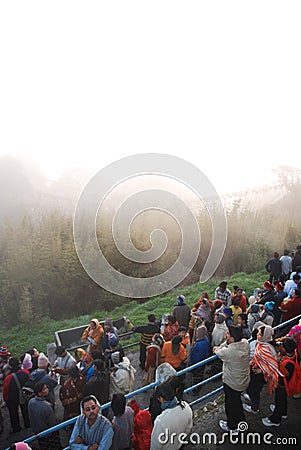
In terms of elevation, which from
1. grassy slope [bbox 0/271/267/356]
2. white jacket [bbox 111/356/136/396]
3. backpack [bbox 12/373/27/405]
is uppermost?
white jacket [bbox 111/356/136/396]

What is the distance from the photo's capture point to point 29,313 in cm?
958

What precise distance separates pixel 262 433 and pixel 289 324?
6.67 ft

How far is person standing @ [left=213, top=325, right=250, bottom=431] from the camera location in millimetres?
3334

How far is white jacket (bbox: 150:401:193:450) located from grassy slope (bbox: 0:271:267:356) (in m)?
5.69

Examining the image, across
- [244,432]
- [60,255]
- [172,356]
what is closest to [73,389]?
[172,356]

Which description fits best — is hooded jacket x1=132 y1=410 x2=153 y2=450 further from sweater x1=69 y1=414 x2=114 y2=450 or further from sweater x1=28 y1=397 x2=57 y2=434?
sweater x1=28 y1=397 x2=57 y2=434

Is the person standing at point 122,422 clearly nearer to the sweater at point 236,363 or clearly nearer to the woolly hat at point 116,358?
the woolly hat at point 116,358

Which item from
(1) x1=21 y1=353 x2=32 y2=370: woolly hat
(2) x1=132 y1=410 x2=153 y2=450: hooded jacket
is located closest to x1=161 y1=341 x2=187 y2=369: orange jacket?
(2) x1=132 y1=410 x2=153 y2=450: hooded jacket

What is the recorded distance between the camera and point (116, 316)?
9680 millimetres

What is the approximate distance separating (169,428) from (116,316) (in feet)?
23.3

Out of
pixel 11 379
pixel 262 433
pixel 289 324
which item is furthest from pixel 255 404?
pixel 11 379

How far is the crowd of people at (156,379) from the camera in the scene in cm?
287

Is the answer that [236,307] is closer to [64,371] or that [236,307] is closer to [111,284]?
[64,371]

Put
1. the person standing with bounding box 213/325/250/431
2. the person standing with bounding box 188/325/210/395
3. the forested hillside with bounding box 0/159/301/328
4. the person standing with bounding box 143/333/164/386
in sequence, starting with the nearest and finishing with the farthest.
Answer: the person standing with bounding box 213/325/250/431
the person standing with bounding box 143/333/164/386
the person standing with bounding box 188/325/210/395
the forested hillside with bounding box 0/159/301/328
